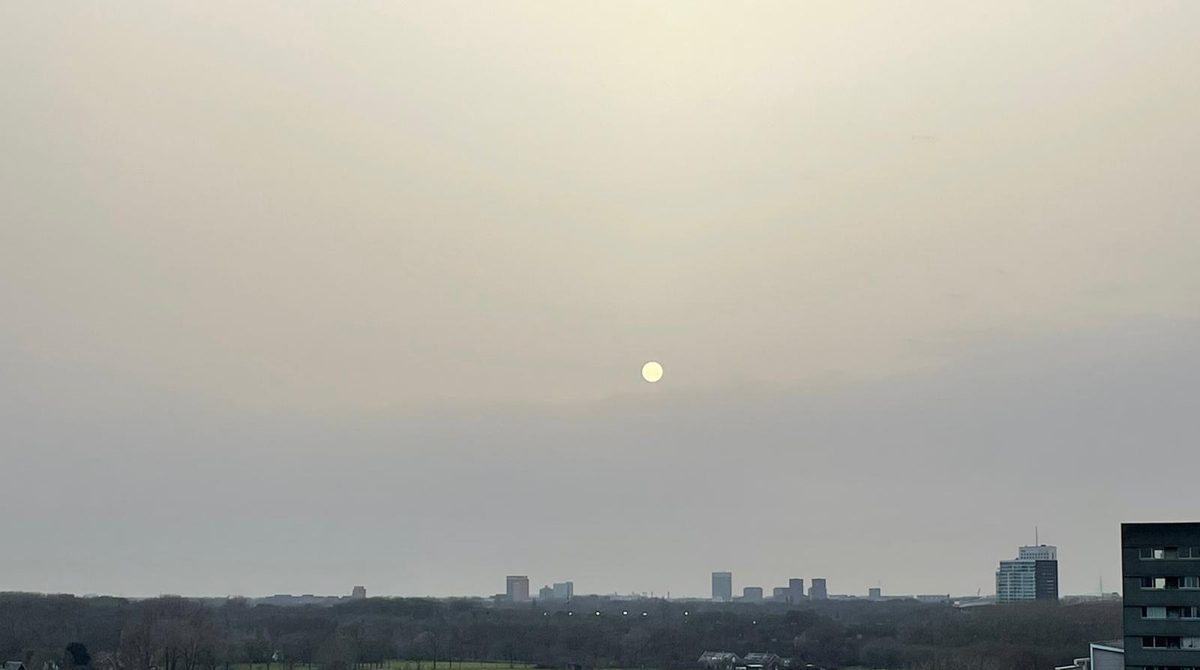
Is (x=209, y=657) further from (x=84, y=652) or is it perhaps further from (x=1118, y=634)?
(x=1118, y=634)

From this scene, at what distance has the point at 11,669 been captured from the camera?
136125 millimetres

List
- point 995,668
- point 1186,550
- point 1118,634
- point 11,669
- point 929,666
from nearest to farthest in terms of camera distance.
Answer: point 1186,550, point 11,669, point 995,668, point 929,666, point 1118,634

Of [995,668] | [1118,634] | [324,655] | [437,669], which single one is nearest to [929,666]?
[995,668]

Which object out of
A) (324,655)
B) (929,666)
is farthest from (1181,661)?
(324,655)

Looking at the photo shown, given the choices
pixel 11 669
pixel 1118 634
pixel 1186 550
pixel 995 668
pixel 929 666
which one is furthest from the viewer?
pixel 1118 634

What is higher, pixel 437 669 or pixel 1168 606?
pixel 1168 606

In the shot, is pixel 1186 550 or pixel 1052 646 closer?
pixel 1186 550

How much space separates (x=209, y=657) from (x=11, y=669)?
38373mm

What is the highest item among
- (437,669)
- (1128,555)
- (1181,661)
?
(1128,555)

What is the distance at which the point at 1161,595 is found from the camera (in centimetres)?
7612

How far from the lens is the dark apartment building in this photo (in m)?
75.1

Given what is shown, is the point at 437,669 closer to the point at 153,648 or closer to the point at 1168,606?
the point at 153,648

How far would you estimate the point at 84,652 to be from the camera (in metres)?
172

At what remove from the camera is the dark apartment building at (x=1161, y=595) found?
75062mm
